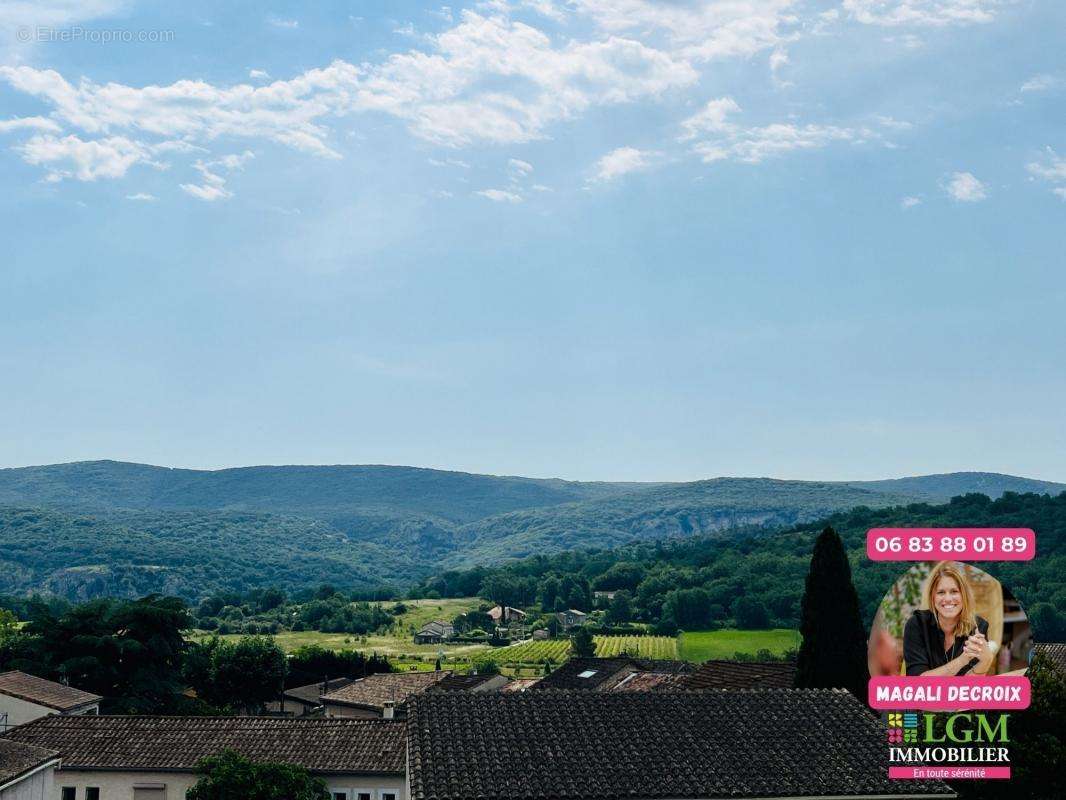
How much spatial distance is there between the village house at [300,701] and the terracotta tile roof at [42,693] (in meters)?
27.1

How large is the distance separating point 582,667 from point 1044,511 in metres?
123

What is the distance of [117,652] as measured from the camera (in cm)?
7019

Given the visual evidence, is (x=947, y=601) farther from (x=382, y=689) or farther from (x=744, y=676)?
(x=382, y=689)

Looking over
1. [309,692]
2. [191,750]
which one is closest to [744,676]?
[191,750]

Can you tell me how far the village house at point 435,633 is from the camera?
6624 inches

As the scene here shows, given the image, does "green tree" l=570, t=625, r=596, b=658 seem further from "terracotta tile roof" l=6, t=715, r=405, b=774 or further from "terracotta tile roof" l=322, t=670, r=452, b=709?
"terracotta tile roof" l=6, t=715, r=405, b=774

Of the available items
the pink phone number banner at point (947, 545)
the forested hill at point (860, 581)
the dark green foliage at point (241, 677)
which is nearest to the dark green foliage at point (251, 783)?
the pink phone number banner at point (947, 545)

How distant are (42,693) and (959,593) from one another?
4867 centimetres

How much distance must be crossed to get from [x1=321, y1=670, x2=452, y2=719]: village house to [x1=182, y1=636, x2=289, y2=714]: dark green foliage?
357 inches

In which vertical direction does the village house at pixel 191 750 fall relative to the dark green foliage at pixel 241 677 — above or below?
above

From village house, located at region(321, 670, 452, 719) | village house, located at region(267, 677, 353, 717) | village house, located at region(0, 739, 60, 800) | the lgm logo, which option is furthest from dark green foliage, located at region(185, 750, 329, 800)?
village house, located at region(267, 677, 353, 717)

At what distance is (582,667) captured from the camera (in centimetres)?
7644

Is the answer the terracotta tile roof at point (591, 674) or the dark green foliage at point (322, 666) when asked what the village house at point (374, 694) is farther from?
the dark green foliage at point (322, 666)

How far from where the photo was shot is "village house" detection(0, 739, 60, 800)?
82.4 feet
